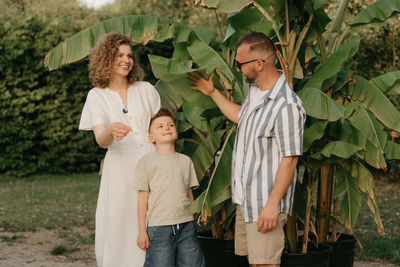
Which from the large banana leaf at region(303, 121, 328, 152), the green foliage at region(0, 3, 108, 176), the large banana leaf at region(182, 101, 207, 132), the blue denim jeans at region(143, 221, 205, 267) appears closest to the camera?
the blue denim jeans at region(143, 221, 205, 267)

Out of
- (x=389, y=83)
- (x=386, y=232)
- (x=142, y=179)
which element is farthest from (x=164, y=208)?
(x=386, y=232)

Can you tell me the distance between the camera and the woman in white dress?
3604 mm

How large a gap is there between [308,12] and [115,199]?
7.37ft

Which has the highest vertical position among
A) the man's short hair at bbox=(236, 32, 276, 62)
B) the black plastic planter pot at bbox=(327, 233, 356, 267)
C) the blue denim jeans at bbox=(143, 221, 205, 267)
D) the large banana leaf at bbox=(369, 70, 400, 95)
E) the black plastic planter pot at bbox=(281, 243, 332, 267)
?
the man's short hair at bbox=(236, 32, 276, 62)

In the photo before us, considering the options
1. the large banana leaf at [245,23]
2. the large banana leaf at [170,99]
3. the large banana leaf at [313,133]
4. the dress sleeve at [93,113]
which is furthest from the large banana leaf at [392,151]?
the dress sleeve at [93,113]

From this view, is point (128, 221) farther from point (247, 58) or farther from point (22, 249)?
point (22, 249)

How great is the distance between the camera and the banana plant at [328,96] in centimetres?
412

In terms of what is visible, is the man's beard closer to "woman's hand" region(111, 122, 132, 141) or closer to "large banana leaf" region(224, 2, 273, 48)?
"woman's hand" region(111, 122, 132, 141)

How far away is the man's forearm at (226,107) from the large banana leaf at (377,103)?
4.32 feet

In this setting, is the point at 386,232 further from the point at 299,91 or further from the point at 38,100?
the point at 38,100

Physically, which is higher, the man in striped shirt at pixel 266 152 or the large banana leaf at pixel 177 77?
the large banana leaf at pixel 177 77

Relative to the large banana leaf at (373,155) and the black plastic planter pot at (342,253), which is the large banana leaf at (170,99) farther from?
the black plastic planter pot at (342,253)

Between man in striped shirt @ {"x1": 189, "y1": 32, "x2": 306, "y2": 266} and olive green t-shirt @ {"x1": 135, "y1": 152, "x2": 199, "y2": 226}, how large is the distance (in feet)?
1.31

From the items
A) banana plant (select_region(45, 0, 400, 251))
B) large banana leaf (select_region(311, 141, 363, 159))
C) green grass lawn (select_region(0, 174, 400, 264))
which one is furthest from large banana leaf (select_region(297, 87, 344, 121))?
green grass lawn (select_region(0, 174, 400, 264))
